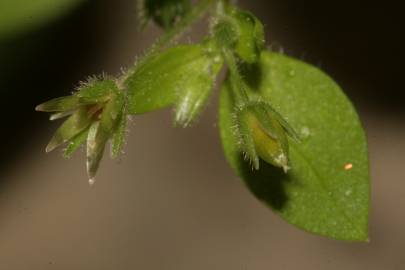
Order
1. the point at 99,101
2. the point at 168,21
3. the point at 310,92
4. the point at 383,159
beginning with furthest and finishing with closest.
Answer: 1. the point at 383,159
2. the point at 168,21
3. the point at 310,92
4. the point at 99,101

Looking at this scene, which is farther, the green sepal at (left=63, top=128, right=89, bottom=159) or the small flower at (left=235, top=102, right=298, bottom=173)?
the green sepal at (left=63, top=128, right=89, bottom=159)

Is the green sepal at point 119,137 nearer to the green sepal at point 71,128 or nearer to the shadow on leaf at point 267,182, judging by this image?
the green sepal at point 71,128

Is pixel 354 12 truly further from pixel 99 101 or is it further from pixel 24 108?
pixel 99 101

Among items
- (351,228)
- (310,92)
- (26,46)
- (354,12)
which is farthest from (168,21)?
(354,12)

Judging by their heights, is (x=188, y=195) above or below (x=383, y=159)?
below

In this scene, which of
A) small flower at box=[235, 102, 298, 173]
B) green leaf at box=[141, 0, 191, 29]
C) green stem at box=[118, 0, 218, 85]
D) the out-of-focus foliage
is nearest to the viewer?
small flower at box=[235, 102, 298, 173]

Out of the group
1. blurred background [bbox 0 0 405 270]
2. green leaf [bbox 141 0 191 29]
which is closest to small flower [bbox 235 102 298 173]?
green leaf [bbox 141 0 191 29]

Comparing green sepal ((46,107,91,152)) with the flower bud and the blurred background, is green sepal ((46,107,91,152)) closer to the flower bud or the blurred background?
the flower bud

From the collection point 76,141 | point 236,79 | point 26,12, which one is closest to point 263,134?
point 236,79
